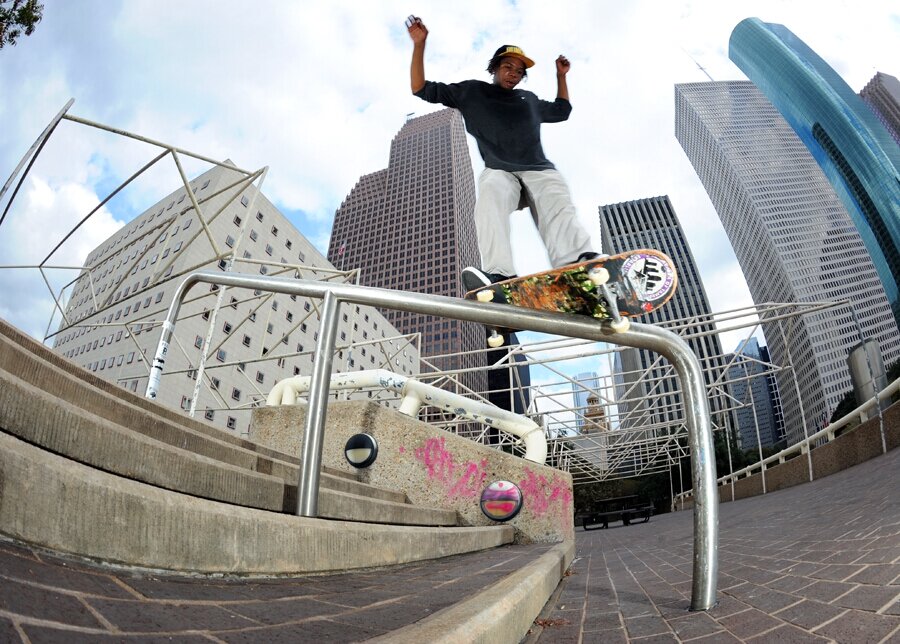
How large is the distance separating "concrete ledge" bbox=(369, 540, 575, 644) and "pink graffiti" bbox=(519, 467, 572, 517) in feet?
11.0

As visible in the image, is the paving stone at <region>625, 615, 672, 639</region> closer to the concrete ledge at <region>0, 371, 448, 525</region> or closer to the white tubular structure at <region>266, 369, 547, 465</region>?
the concrete ledge at <region>0, 371, 448, 525</region>

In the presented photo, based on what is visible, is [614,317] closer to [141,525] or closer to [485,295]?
[485,295]

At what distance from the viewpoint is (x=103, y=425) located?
1358mm

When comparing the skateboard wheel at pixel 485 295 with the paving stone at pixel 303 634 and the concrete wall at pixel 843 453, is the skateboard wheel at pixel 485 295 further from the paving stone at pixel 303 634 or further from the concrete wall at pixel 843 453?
the concrete wall at pixel 843 453

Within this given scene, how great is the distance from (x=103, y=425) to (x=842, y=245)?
5469 inches

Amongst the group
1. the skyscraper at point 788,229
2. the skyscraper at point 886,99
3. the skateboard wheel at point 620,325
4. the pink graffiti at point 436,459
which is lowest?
the pink graffiti at point 436,459

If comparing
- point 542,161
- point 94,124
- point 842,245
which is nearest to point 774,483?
point 542,161

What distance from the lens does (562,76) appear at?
314 cm

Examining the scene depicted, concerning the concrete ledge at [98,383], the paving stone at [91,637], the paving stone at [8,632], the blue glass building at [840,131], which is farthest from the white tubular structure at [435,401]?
the blue glass building at [840,131]

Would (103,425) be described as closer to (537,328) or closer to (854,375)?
(537,328)

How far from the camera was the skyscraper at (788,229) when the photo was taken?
92.1 meters

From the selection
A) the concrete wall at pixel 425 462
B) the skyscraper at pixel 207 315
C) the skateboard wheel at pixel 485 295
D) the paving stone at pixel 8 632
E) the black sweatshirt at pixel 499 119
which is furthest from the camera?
the skyscraper at pixel 207 315

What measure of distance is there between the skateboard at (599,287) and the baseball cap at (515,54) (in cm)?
151

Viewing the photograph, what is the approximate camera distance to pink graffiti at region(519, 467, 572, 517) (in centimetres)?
522
